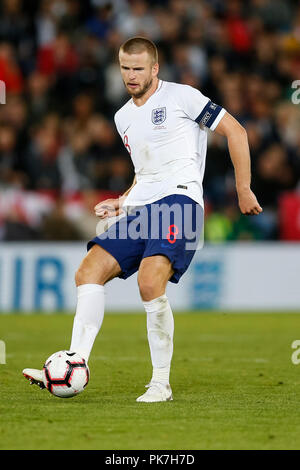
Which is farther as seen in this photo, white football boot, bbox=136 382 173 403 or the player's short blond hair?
the player's short blond hair

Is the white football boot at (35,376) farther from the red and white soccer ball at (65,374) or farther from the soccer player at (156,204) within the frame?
the red and white soccer ball at (65,374)

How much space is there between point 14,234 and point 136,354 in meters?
5.61

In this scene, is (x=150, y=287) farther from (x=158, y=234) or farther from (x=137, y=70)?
(x=137, y=70)

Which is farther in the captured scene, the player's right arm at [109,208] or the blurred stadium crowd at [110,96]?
the blurred stadium crowd at [110,96]

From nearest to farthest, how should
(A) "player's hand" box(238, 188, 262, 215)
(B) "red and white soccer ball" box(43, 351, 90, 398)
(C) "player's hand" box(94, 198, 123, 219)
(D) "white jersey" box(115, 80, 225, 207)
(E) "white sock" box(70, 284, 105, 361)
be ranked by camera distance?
(B) "red and white soccer ball" box(43, 351, 90, 398) < (A) "player's hand" box(238, 188, 262, 215) < (E) "white sock" box(70, 284, 105, 361) < (D) "white jersey" box(115, 80, 225, 207) < (C) "player's hand" box(94, 198, 123, 219)

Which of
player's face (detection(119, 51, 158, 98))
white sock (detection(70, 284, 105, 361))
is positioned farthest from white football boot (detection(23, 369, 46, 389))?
player's face (detection(119, 51, 158, 98))

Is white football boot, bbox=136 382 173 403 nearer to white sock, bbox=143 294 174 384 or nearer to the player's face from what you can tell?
white sock, bbox=143 294 174 384

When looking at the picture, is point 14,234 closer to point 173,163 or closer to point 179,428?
point 173,163

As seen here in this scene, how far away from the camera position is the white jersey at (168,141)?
6.27 meters

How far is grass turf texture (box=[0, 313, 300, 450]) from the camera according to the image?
4770 mm

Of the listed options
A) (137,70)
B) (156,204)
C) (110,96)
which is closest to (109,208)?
(156,204)

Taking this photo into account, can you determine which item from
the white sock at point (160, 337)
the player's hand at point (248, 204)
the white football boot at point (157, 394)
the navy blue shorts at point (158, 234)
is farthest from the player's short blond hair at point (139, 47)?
the white football boot at point (157, 394)

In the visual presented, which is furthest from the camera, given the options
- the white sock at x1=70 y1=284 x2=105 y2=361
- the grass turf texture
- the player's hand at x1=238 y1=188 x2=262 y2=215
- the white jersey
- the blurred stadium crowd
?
the blurred stadium crowd

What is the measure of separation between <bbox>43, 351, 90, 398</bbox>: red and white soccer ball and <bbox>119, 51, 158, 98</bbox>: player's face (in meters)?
1.70
